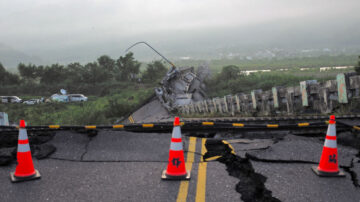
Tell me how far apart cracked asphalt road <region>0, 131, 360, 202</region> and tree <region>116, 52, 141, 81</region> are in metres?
→ 41.7

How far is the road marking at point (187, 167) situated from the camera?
3935 mm

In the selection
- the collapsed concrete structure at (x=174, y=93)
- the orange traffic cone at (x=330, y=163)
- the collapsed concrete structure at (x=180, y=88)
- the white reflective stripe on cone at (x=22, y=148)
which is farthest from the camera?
the collapsed concrete structure at (x=180, y=88)

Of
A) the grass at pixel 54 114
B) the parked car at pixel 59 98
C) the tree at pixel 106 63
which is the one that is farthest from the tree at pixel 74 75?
the tree at pixel 106 63

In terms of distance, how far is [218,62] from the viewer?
260ft

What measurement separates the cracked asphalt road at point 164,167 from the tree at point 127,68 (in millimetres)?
41686

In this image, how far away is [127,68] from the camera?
51.9 m

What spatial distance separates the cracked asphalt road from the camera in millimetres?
4000

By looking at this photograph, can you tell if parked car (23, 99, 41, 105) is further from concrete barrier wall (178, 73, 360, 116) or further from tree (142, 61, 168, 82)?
tree (142, 61, 168, 82)

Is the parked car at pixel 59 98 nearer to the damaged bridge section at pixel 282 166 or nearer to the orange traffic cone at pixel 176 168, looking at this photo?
the damaged bridge section at pixel 282 166

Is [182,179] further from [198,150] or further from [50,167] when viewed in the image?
[50,167]

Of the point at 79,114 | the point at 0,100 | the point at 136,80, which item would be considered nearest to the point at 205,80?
the point at 136,80

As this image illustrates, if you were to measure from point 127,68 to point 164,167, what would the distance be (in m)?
48.1

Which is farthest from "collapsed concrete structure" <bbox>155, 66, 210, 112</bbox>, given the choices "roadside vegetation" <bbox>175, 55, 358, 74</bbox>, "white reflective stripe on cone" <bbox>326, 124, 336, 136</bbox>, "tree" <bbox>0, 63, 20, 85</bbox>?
"white reflective stripe on cone" <bbox>326, 124, 336, 136</bbox>

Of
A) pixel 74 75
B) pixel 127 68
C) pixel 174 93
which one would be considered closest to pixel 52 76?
pixel 74 75
